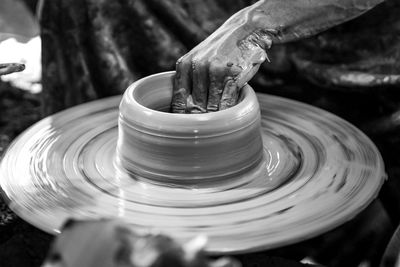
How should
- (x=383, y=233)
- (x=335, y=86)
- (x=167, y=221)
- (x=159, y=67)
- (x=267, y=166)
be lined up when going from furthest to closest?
(x=159, y=67), (x=335, y=86), (x=383, y=233), (x=267, y=166), (x=167, y=221)

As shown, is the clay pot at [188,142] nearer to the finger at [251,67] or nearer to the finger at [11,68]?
the finger at [251,67]

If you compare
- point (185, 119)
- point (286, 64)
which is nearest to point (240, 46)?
point (185, 119)

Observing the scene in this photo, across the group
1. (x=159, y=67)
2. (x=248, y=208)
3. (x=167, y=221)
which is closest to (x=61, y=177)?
(x=167, y=221)

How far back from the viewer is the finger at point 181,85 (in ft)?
5.49

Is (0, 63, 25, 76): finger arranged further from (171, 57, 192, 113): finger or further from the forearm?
the forearm

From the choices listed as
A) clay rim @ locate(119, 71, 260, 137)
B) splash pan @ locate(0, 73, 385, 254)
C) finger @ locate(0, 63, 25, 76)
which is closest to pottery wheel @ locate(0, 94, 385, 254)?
splash pan @ locate(0, 73, 385, 254)

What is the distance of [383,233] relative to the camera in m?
1.91

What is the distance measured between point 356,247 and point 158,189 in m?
0.71

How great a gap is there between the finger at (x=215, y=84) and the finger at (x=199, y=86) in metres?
0.01

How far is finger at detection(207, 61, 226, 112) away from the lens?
1633mm

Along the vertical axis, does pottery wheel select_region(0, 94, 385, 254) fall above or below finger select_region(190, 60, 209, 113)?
below

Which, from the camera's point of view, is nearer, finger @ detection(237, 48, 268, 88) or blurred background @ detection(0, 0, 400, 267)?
finger @ detection(237, 48, 268, 88)

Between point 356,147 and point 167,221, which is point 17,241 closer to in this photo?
point 167,221

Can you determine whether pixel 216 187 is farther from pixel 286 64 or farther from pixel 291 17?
pixel 286 64
